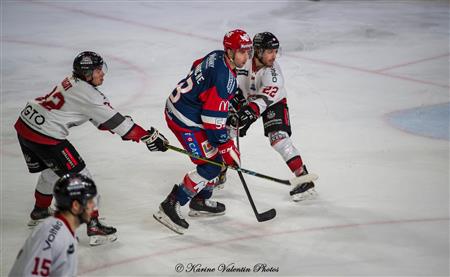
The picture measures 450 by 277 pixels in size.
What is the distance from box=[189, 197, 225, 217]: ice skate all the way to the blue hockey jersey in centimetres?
48

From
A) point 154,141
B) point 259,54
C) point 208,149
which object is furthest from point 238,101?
point 154,141

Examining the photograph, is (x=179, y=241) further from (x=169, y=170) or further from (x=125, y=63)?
(x=125, y=63)

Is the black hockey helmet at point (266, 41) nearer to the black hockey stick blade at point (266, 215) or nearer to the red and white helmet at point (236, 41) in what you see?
the red and white helmet at point (236, 41)

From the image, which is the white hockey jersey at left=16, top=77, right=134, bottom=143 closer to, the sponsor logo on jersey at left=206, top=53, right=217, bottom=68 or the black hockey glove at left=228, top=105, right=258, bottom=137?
the sponsor logo on jersey at left=206, top=53, right=217, bottom=68

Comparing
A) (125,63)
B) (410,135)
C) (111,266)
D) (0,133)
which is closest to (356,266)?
(111,266)

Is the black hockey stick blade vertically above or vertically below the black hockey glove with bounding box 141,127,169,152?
below

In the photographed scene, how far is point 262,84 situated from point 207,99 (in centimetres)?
74

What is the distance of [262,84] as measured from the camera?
5238 mm

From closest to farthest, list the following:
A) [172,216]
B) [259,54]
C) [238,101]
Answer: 1. [172,216]
2. [259,54]
3. [238,101]

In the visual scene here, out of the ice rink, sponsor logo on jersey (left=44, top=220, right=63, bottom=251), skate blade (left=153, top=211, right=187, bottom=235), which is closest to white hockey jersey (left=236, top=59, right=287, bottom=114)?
the ice rink

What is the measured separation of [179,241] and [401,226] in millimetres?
1420

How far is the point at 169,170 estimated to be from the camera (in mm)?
5832

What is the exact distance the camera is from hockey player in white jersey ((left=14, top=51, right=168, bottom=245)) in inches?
175

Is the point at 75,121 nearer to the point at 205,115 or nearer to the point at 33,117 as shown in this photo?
the point at 33,117
